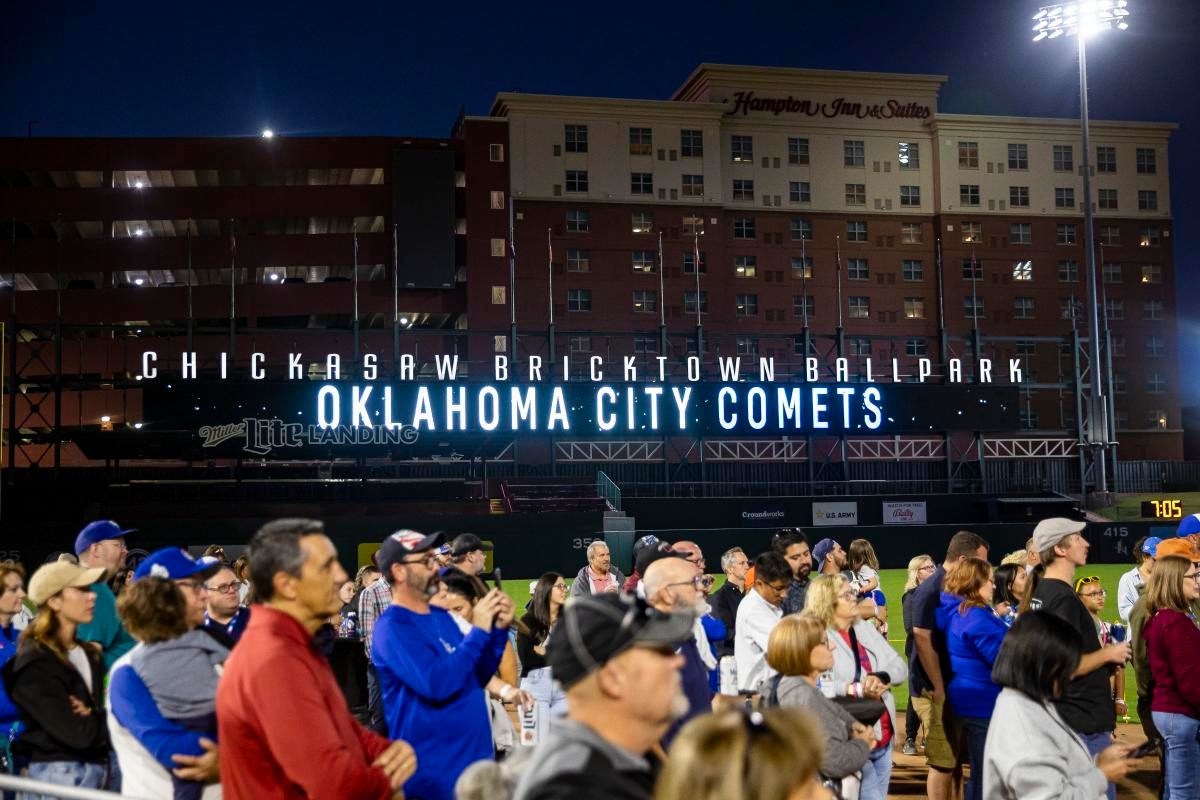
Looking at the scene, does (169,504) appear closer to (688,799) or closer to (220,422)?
(220,422)

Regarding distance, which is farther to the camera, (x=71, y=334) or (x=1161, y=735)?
(x=71, y=334)

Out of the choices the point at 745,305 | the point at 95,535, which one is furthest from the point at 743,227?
the point at 95,535

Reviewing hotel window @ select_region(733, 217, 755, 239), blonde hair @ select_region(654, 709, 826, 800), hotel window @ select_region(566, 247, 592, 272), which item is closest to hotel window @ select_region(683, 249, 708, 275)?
hotel window @ select_region(733, 217, 755, 239)

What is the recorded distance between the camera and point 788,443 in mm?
58062

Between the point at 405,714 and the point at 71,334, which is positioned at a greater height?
the point at 71,334

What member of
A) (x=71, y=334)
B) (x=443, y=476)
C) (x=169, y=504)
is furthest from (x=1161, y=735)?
(x=71, y=334)

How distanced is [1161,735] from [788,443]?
167ft

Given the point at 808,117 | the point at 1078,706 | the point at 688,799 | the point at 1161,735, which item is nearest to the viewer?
the point at 688,799

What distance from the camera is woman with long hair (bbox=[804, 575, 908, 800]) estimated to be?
659 cm

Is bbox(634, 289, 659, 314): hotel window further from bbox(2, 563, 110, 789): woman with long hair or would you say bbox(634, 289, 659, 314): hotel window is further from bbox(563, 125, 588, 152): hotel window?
bbox(2, 563, 110, 789): woman with long hair

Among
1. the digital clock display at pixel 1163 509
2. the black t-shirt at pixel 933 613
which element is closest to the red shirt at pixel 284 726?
the black t-shirt at pixel 933 613

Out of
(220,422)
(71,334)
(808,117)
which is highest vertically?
(808,117)

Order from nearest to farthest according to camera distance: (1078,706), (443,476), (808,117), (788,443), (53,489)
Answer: (1078,706) < (53,489) < (443,476) < (788,443) < (808,117)

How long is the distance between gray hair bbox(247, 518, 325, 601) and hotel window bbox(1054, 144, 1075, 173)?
243ft
